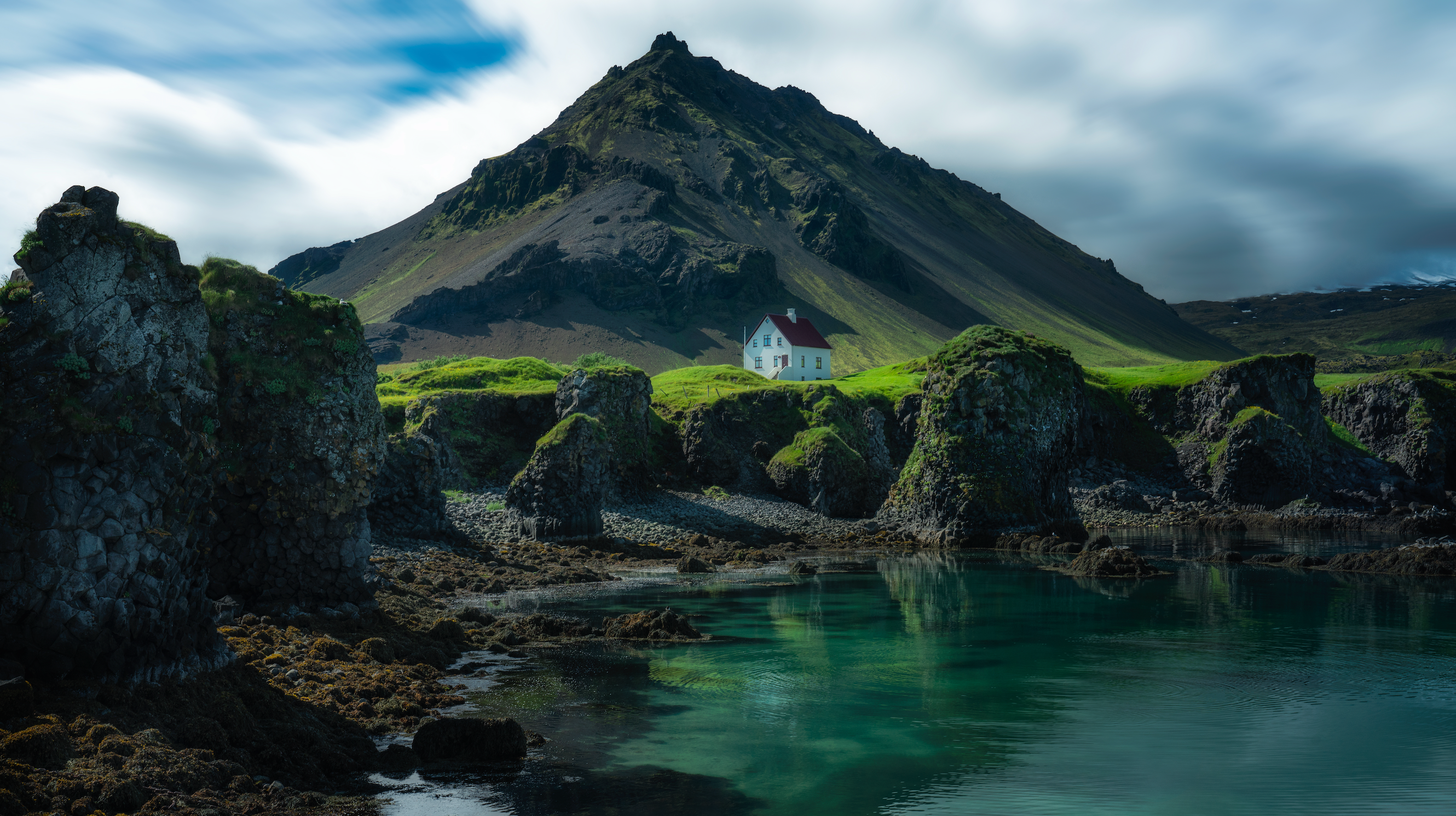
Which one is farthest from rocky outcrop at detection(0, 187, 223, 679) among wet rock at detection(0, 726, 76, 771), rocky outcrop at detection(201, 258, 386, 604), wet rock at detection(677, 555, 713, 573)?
wet rock at detection(677, 555, 713, 573)

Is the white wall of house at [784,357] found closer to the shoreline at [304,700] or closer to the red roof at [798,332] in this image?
the red roof at [798,332]

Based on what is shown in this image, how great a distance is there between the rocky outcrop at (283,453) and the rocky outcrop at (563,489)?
27.3m

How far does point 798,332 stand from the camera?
487 feet

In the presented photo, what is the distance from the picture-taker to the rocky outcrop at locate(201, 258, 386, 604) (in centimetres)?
2686

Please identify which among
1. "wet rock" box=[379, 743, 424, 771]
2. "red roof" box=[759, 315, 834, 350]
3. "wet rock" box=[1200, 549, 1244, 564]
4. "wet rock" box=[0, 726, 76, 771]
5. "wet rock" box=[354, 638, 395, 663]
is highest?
"red roof" box=[759, 315, 834, 350]

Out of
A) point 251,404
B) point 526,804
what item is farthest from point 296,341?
point 526,804

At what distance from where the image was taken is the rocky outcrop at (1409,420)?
8419cm

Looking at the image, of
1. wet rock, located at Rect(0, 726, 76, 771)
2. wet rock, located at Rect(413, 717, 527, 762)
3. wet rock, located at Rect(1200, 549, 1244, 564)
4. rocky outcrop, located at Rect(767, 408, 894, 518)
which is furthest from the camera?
rocky outcrop, located at Rect(767, 408, 894, 518)

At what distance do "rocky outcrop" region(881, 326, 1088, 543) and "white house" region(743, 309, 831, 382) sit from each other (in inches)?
2973

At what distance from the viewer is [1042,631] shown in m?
33.4

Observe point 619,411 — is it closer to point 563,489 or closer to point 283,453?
point 563,489

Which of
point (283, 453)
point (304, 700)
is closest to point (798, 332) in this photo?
point (283, 453)

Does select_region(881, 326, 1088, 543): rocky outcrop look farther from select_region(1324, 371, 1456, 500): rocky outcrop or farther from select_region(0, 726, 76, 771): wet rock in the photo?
select_region(0, 726, 76, 771): wet rock

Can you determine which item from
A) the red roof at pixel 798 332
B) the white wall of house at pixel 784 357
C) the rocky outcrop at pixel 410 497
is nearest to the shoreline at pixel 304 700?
the rocky outcrop at pixel 410 497
